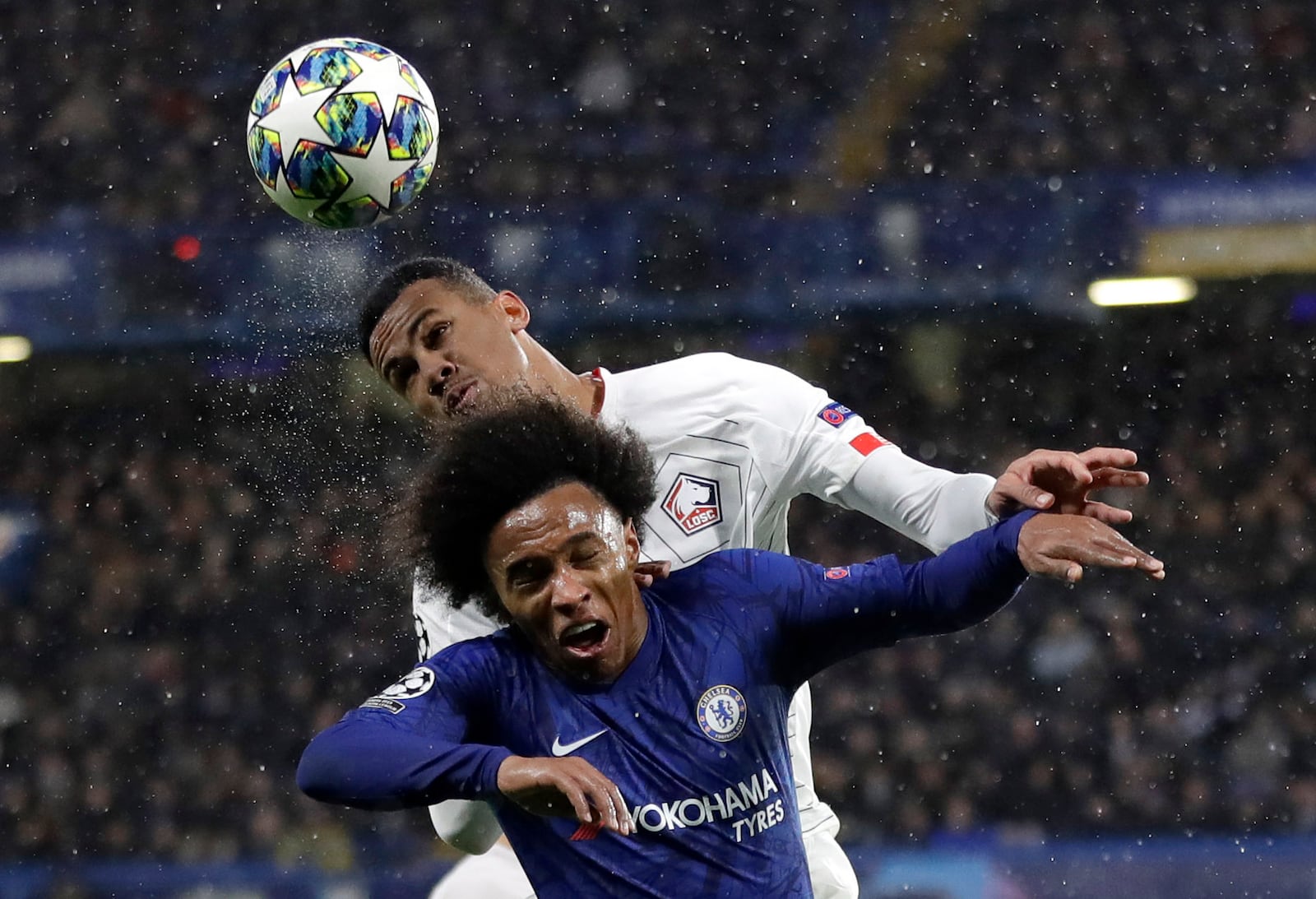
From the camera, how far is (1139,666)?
32.2 feet

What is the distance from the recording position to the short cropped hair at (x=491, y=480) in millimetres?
2686

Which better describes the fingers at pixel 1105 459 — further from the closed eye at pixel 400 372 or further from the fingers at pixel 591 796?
the closed eye at pixel 400 372

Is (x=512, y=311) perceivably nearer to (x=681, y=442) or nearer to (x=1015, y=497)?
→ (x=681, y=442)

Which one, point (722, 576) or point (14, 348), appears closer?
point (722, 576)

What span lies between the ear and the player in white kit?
42mm

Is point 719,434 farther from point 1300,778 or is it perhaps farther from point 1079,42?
point 1079,42

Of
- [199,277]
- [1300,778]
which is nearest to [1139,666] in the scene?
[1300,778]

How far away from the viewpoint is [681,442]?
3459 mm

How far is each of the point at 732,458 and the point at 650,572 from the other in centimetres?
72

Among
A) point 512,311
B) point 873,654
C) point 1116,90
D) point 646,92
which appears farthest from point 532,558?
point 1116,90

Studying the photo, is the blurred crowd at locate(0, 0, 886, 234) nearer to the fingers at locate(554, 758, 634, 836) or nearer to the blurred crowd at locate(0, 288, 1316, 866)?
the blurred crowd at locate(0, 288, 1316, 866)

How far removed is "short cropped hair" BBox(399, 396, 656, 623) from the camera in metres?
2.69

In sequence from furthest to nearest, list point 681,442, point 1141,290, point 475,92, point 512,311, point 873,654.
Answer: point 475,92 < point 1141,290 < point 873,654 < point 512,311 < point 681,442

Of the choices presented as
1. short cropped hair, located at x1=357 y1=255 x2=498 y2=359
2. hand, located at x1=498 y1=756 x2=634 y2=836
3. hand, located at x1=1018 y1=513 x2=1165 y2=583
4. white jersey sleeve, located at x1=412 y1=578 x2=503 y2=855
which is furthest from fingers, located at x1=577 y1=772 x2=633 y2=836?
short cropped hair, located at x1=357 y1=255 x2=498 y2=359
